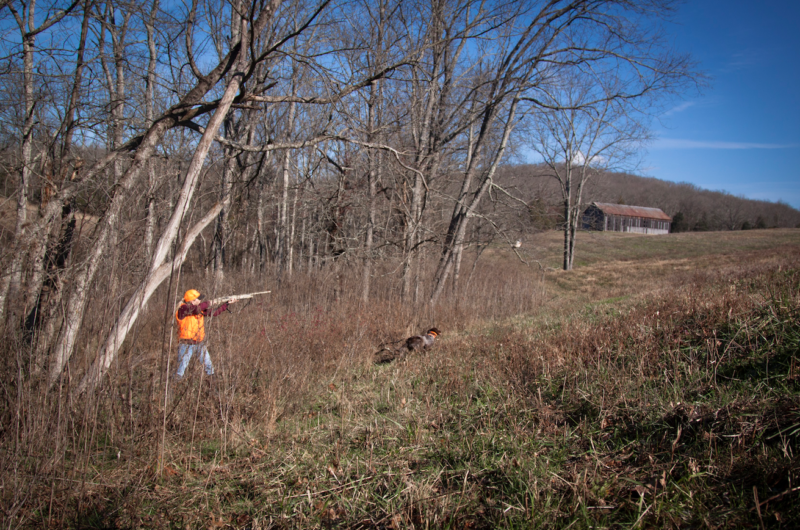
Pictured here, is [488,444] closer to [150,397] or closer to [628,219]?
[150,397]

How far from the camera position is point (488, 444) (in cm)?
326

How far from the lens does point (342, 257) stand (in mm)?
11164

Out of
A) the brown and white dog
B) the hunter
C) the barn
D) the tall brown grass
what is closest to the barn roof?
the barn

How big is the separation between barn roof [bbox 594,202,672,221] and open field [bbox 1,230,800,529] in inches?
2392

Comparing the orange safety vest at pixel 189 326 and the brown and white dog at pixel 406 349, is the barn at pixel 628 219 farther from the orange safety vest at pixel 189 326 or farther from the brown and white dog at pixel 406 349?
the orange safety vest at pixel 189 326

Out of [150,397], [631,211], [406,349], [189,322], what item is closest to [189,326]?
[189,322]

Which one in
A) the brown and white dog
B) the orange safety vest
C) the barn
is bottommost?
the brown and white dog

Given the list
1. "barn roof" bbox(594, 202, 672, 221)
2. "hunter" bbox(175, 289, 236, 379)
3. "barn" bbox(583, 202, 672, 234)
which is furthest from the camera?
"barn roof" bbox(594, 202, 672, 221)

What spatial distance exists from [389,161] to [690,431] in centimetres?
869

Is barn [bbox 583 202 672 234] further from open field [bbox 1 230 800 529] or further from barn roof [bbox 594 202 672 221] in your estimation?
open field [bbox 1 230 800 529]

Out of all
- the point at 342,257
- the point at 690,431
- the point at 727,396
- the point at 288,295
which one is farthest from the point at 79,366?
the point at 342,257

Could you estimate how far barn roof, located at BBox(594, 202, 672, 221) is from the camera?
61.5 m

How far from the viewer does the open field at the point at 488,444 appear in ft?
7.85

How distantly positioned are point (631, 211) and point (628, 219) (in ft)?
7.12
